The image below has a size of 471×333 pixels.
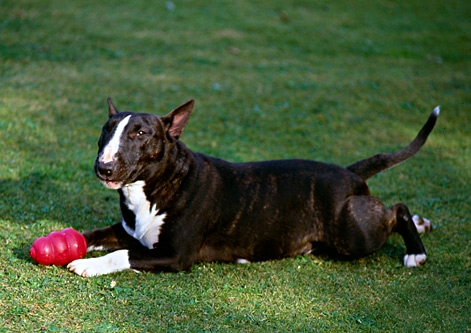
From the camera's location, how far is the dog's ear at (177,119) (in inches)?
249

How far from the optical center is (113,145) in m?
5.85

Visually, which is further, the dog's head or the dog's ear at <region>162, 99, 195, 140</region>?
the dog's ear at <region>162, 99, 195, 140</region>

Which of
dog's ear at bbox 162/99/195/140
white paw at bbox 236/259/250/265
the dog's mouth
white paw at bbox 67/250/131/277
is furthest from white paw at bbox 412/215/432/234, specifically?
the dog's mouth

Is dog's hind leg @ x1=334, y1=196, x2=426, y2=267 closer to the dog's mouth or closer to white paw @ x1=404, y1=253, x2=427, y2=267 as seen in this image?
white paw @ x1=404, y1=253, x2=427, y2=267

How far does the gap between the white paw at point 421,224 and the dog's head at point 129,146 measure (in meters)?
2.88

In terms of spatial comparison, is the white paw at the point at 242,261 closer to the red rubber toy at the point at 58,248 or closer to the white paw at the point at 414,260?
the red rubber toy at the point at 58,248

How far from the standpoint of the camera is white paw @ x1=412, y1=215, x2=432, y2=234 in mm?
7465

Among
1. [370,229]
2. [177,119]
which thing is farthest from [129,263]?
[370,229]

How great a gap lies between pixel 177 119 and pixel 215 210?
91cm

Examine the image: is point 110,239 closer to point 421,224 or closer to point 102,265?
point 102,265

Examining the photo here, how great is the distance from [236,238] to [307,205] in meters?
0.75

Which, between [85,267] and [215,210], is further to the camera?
[215,210]

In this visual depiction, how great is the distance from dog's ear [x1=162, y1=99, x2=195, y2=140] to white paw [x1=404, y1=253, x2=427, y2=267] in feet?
8.22

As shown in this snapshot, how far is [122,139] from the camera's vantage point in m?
5.90
